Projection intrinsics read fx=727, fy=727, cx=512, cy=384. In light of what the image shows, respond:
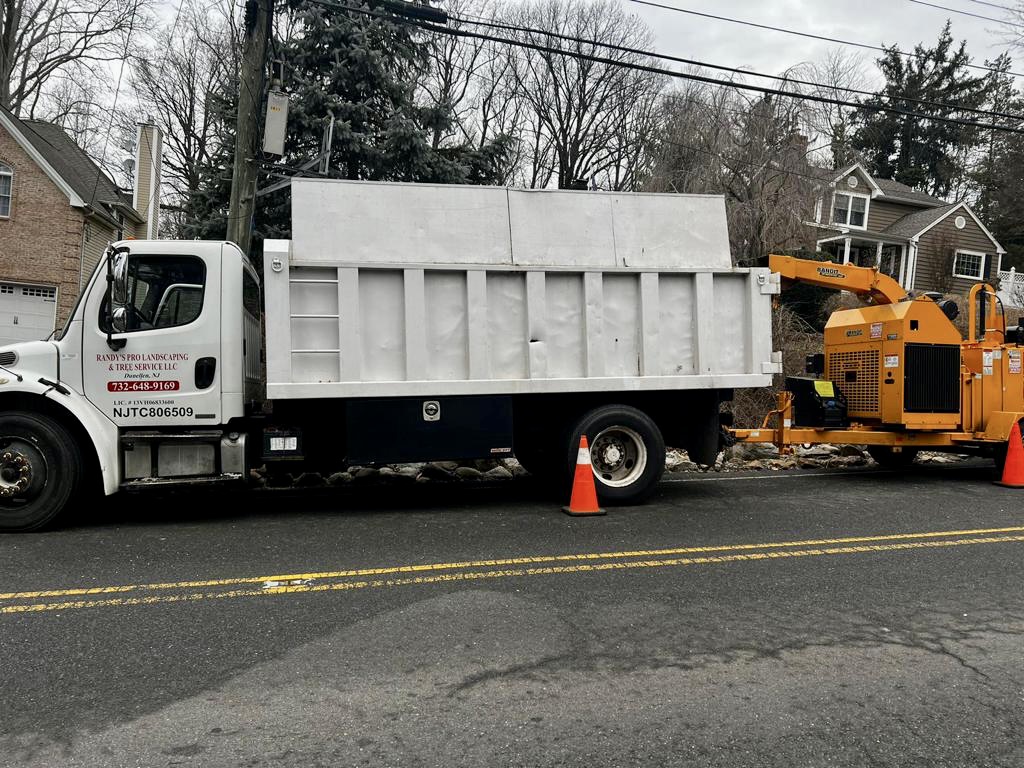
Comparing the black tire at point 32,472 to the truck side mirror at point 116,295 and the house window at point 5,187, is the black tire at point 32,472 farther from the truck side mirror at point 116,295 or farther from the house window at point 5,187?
the house window at point 5,187

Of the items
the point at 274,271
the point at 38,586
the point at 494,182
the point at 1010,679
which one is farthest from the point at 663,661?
the point at 494,182

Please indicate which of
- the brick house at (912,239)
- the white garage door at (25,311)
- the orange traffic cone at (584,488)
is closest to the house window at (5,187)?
the white garage door at (25,311)

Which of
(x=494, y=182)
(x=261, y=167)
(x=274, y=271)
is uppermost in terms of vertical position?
(x=494, y=182)

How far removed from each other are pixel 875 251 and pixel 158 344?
3425 cm

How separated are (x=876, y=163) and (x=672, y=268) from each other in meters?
44.6

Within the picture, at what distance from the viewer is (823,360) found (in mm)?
10414

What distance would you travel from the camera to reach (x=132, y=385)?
6.44m

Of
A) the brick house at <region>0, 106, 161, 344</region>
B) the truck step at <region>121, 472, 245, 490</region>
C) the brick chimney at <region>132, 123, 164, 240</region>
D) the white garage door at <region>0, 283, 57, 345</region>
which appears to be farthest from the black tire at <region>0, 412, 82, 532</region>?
the brick chimney at <region>132, 123, 164, 240</region>

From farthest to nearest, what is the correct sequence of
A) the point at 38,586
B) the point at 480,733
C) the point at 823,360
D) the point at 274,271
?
the point at 823,360 → the point at 274,271 → the point at 38,586 → the point at 480,733

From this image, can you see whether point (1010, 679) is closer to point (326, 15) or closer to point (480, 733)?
point (480, 733)

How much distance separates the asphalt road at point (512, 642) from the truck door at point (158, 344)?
3.46ft

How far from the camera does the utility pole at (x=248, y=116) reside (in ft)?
33.8

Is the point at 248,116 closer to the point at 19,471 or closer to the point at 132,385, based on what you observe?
the point at 132,385

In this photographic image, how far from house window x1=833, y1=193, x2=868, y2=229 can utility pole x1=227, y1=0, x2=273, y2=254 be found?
2795 centimetres
